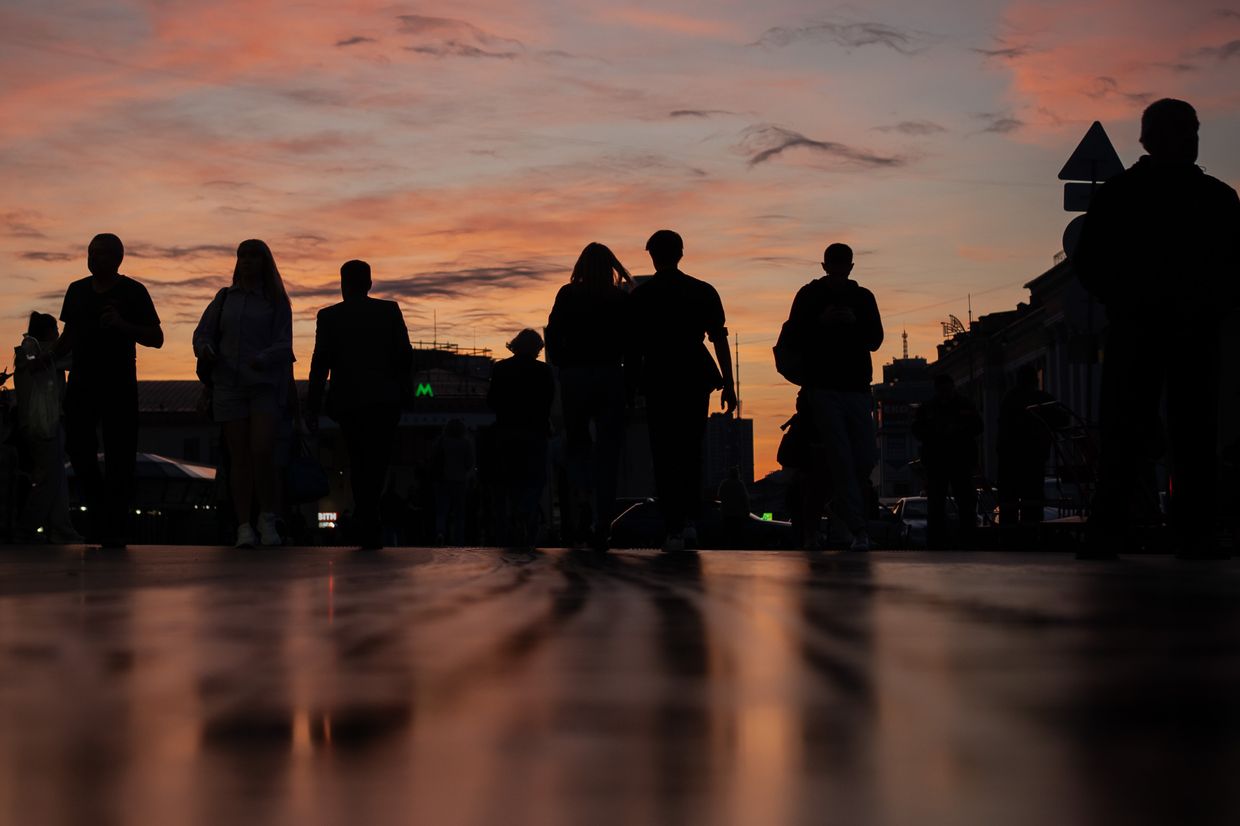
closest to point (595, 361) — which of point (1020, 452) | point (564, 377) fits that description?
point (564, 377)

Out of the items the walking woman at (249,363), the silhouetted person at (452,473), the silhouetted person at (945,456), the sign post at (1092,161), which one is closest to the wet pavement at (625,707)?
the walking woman at (249,363)

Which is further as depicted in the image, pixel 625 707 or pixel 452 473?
pixel 452 473

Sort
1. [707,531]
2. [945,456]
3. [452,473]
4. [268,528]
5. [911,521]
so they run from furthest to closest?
1. [911,521]
2. [707,531]
3. [452,473]
4. [945,456]
5. [268,528]

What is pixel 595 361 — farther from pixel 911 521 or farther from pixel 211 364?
pixel 911 521

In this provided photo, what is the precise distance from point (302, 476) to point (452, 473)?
15.9ft

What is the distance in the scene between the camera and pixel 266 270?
1181 centimetres

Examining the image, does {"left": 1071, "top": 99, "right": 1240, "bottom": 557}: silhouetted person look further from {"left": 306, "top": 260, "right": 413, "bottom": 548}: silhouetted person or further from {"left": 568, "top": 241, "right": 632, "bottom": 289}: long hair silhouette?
{"left": 306, "top": 260, "right": 413, "bottom": 548}: silhouetted person

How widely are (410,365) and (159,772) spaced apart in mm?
10265

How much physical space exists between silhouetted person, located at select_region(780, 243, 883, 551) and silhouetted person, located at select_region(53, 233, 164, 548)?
12.7ft

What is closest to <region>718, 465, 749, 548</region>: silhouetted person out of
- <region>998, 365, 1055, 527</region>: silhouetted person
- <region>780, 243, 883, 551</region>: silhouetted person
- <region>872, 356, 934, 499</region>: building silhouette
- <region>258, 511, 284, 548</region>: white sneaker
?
<region>998, 365, 1055, 527</region>: silhouetted person

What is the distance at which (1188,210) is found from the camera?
8.45 m

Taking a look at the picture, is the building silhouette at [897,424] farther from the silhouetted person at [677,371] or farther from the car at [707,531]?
the silhouetted person at [677,371]

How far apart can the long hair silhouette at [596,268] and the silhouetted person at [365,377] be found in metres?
1.31

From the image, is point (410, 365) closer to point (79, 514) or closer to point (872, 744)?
point (872, 744)
